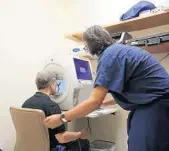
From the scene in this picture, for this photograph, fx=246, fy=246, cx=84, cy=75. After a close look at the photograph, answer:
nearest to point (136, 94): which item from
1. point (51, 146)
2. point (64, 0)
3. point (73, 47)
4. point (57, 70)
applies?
point (51, 146)

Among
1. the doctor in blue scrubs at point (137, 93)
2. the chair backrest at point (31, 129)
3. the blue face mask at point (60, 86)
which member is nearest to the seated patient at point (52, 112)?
the chair backrest at point (31, 129)

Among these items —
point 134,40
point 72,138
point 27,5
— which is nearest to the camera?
point 72,138

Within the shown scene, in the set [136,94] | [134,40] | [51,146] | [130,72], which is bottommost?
[51,146]

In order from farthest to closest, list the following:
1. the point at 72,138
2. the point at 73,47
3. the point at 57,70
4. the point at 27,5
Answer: the point at 73,47, the point at 27,5, the point at 57,70, the point at 72,138

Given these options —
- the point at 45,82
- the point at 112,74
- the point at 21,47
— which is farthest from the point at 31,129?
the point at 21,47

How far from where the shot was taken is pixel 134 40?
2.25 meters

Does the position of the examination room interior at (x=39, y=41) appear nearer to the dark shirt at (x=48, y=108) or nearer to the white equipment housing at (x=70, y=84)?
the white equipment housing at (x=70, y=84)

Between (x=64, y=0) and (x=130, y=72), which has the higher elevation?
(x=64, y=0)

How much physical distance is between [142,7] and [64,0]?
4.55 feet

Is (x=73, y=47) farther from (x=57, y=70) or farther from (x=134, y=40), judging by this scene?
(x=134, y=40)

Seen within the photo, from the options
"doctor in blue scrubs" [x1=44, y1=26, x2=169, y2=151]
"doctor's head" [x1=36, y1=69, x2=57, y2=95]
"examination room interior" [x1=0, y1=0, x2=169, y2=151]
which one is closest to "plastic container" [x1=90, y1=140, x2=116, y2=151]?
"examination room interior" [x1=0, y1=0, x2=169, y2=151]

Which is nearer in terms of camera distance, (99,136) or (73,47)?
(99,136)

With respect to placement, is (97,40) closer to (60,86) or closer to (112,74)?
(112,74)

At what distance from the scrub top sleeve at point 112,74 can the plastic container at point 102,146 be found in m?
1.42
